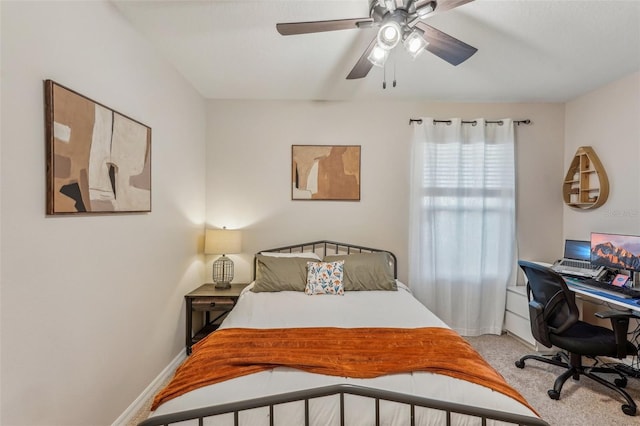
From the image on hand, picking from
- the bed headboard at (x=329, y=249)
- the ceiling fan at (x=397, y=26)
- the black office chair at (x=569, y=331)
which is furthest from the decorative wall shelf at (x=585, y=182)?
the ceiling fan at (x=397, y=26)

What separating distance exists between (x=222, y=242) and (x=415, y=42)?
8.29ft

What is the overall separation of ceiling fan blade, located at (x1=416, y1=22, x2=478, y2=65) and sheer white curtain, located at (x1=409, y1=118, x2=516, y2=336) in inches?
64.0

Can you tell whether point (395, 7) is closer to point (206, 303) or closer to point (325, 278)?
point (325, 278)

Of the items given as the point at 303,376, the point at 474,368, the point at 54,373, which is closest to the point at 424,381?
the point at 474,368

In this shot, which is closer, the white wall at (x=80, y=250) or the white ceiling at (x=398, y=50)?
the white wall at (x=80, y=250)

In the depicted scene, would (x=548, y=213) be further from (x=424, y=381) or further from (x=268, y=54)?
(x=268, y=54)

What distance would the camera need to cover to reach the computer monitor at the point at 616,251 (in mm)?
2519

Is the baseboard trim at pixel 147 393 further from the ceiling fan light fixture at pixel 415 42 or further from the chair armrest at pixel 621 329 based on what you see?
the chair armrest at pixel 621 329

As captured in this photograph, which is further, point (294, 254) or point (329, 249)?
point (329, 249)

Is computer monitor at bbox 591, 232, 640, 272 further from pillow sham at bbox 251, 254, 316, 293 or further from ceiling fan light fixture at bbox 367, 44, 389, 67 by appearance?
pillow sham at bbox 251, 254, 316, 293

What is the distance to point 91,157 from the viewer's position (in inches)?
66.1

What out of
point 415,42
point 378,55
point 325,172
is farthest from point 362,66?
point 325,172

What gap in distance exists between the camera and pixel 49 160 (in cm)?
141

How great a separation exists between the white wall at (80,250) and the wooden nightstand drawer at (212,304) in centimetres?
23
